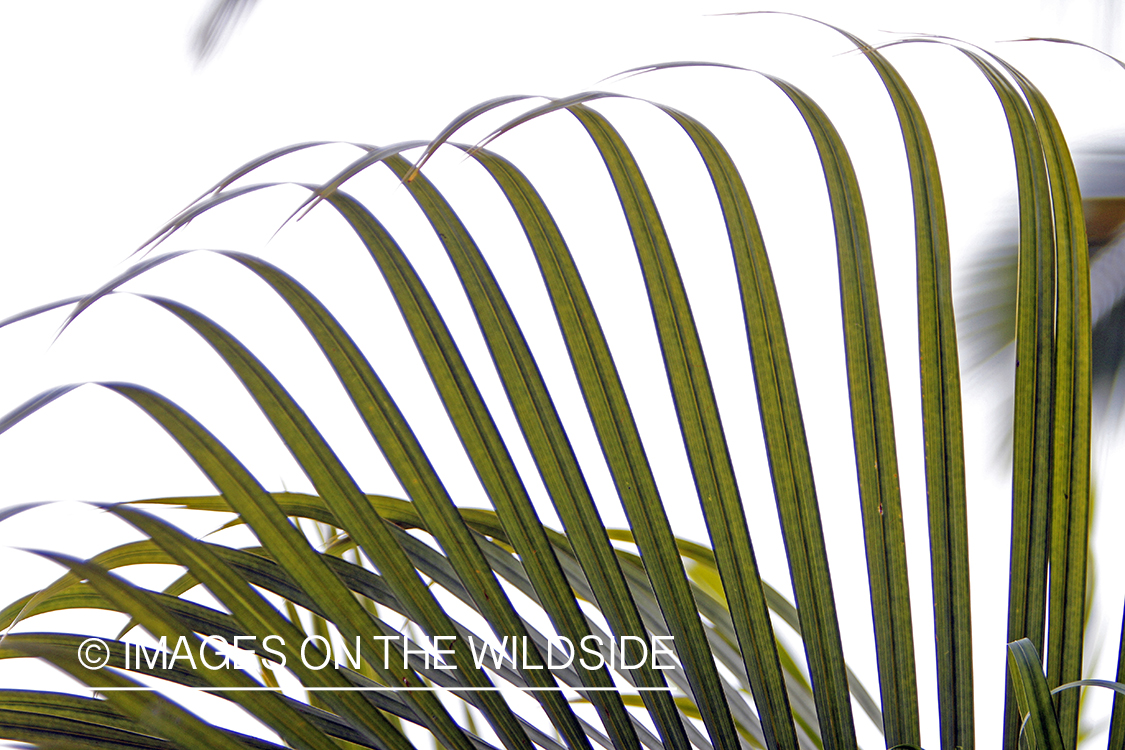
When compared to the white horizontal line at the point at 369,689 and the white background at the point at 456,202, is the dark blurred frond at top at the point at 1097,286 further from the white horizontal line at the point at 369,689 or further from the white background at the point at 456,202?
the white horizontal line at the point at 369,689

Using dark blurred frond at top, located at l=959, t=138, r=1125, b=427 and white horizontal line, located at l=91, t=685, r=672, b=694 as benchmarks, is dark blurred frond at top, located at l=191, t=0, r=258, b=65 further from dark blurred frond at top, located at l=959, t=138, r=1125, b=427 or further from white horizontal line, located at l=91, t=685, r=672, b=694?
dark blurred frond at top, located at l=959, t=138, r=1125, b=427

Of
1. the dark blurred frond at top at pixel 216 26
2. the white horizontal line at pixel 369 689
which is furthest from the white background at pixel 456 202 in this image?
the white horizontal line at pixel 369 689

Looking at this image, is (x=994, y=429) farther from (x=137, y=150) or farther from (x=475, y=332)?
(x=137, y=150)

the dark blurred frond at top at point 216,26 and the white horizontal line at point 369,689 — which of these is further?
the dark blurred frond at top at point 216,26

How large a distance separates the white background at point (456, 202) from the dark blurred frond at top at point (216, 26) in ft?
0.18

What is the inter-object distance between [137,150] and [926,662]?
5.95ft

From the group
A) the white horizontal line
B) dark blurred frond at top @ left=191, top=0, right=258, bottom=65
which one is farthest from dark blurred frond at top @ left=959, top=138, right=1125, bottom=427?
dark blurred frond at top @ left=191, top=0, right=258, bottom=65

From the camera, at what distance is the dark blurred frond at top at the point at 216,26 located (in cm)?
120

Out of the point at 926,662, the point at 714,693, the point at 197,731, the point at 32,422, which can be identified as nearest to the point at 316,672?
the point at 197,731

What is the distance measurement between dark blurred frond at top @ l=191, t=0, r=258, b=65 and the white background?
55 mm

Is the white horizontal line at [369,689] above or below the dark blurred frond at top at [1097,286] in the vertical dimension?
below

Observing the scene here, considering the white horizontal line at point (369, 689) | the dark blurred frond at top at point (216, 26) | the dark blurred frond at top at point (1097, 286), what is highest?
the dark blurred frond at top at point (216, 26)

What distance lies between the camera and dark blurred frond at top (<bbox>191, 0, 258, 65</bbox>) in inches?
47.1

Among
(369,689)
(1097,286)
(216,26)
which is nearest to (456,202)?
(216,26)
